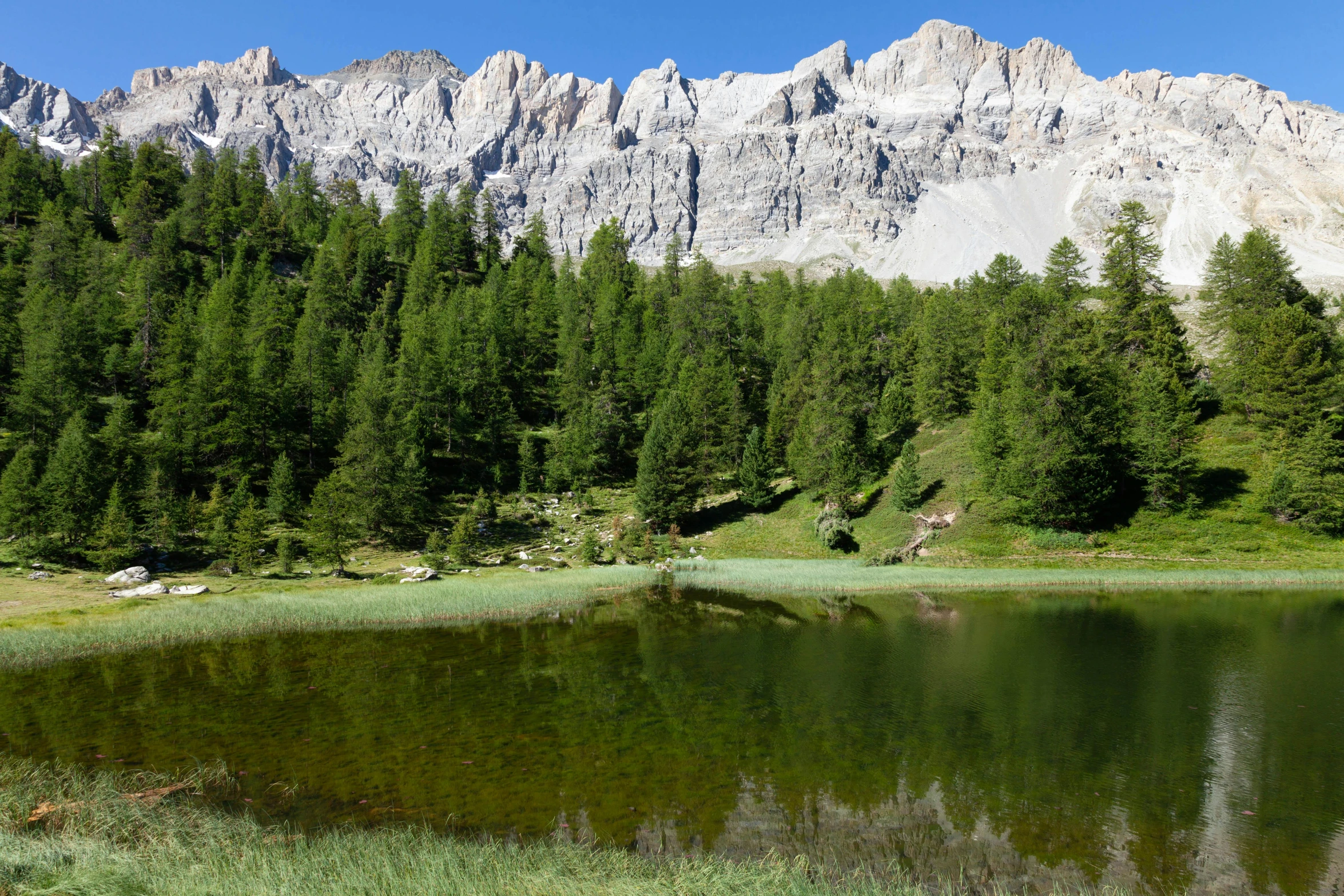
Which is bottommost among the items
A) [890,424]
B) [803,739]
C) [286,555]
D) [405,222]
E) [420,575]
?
[803,739]

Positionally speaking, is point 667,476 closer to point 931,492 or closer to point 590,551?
point 590,551

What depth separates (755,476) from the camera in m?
61.6

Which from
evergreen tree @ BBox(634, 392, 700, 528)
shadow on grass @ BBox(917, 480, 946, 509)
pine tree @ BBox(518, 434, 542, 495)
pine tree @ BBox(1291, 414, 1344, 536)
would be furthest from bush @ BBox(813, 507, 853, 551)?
pine tree @ BBox(1291, 414, 1344, 536)

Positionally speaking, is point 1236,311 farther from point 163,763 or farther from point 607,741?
point 163,763

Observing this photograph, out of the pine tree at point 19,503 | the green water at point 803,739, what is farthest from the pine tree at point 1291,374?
the pine tree at point 19,503

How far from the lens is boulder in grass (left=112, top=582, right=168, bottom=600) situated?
3344 centimetres

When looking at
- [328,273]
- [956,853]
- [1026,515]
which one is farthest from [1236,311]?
[328,273]

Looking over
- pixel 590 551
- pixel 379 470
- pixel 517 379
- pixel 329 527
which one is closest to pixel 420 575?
pixel 329 527

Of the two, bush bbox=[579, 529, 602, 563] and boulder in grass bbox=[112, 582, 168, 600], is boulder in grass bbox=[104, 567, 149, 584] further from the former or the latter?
bush bbox=[579, 529, 602, 563]

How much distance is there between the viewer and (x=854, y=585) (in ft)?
141

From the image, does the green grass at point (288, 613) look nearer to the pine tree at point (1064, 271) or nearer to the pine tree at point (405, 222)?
the pine tree at point (1064, 271)

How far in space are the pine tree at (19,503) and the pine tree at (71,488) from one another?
1.60 feet

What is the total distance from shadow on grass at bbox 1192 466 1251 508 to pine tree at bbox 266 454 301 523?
233 ft

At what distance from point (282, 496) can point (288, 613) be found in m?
24.1
